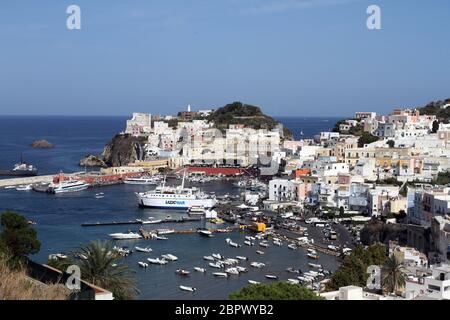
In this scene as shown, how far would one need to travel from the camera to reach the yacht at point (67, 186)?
62.2 feet

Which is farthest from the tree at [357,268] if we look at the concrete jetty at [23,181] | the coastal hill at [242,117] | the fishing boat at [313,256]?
the coastal hill at [242,117]

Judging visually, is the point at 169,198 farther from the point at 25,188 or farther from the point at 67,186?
the point at 25,188

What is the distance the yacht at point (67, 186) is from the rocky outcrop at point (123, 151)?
7714 mm

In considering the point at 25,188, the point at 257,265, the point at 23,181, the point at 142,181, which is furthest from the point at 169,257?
the point at 23,181

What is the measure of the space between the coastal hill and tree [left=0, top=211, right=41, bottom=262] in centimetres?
2199

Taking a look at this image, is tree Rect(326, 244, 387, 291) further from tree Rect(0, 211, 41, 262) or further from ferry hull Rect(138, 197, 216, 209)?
ferry hull Rect(138, 197, 216, 209)

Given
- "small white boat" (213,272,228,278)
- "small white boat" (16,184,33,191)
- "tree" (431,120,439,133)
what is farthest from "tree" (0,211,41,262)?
"tree" (431,120,439,133)

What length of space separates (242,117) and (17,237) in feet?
85.5

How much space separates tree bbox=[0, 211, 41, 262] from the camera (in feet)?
24.4

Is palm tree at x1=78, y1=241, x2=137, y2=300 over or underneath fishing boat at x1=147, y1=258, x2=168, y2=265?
over

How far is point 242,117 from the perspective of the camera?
33375mm

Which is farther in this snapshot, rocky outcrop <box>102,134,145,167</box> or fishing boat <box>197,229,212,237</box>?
rocky outcrop <box>102,134,145,167</box>
